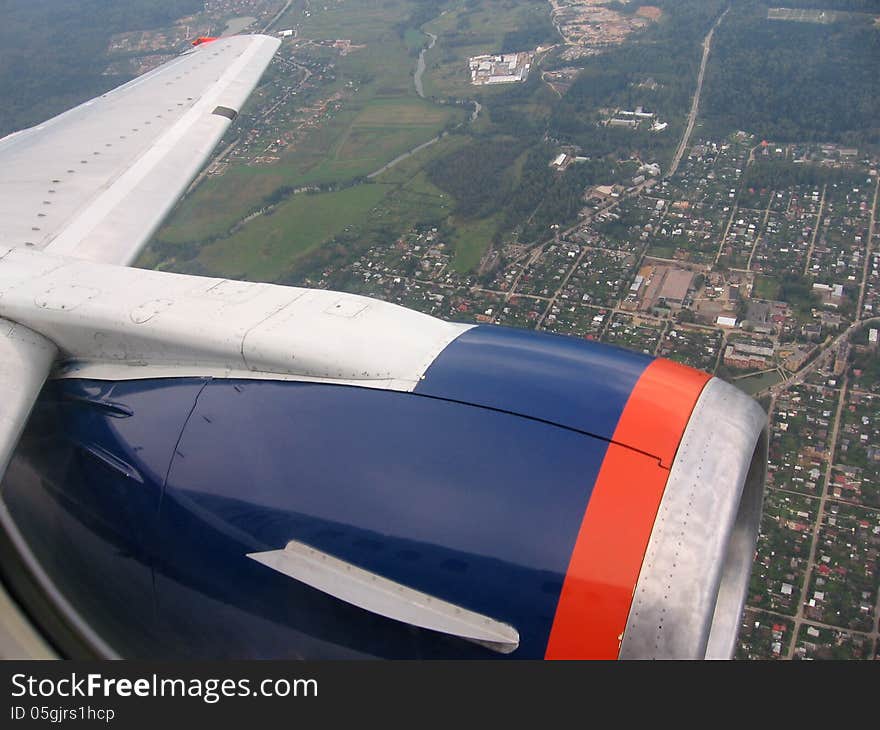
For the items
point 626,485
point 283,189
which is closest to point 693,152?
point 283,189

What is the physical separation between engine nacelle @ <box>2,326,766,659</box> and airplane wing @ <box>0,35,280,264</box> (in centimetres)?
256

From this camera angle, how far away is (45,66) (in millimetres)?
27766

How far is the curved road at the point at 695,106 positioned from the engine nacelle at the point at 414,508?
2049 cm

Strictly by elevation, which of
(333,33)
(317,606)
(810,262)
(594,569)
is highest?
(594,569)

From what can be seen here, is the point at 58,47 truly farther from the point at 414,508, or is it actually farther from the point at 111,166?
the point at 414,508

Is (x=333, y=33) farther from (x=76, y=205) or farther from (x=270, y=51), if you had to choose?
(x=76, y=205)

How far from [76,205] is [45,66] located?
2696 centimetres

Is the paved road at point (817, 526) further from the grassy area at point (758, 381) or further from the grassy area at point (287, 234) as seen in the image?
the grassy area at point (287, 234)

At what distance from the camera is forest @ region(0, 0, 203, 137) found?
81.8 feet

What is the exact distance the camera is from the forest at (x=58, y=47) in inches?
982

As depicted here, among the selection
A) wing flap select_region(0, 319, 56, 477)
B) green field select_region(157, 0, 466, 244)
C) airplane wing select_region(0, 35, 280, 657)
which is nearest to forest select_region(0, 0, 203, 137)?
green field select_region(157, 0, 466, 244)

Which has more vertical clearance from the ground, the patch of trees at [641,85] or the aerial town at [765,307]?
the patch of trees at [641,85]

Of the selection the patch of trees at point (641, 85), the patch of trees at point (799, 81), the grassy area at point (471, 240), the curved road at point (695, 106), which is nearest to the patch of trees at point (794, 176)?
the curved road at point (695, 106)

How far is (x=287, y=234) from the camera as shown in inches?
781
